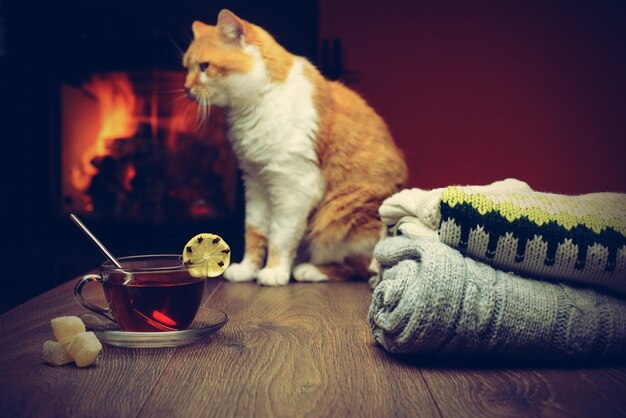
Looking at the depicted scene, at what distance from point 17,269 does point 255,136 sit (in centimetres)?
107

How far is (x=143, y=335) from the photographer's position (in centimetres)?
80

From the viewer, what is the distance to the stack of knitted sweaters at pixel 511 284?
73 cm

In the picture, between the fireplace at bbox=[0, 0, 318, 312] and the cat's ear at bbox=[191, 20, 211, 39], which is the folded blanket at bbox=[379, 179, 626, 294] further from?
the fireplace at bbox=[0, 0, 318, 312]

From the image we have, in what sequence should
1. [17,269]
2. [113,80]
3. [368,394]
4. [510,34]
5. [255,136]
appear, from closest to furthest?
1. [368,394]
2. [255,136]
3. [17,269]
4. [510,34]
5. [113,80]

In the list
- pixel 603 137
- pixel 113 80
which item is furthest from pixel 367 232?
pixel 113 80

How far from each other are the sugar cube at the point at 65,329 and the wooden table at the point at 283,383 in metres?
0.04

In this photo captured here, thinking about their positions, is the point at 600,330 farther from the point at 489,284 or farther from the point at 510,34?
the point at 510,34

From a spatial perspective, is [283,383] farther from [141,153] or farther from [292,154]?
[141,153]

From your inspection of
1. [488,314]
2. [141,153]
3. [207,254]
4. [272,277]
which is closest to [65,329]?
[207,254]

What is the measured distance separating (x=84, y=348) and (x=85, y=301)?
111 millimetres

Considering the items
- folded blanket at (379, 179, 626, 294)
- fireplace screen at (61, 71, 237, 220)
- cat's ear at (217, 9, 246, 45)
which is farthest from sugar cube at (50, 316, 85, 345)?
fireplace screen at (61, 71, 237, 220)

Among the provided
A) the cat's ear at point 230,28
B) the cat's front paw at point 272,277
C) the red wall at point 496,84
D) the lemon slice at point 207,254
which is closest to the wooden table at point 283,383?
the lemon slice at point 207,254

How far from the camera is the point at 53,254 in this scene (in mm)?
2215

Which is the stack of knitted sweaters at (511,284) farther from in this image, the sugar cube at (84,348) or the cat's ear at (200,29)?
the cat's ear at (200,29)
